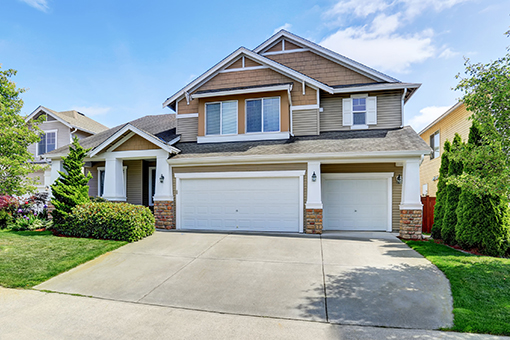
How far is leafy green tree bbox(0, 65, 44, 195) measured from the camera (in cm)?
1006

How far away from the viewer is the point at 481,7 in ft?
25.8

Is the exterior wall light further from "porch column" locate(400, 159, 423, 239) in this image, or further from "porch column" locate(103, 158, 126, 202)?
"porch column" locate(103, 158, 126, 202)

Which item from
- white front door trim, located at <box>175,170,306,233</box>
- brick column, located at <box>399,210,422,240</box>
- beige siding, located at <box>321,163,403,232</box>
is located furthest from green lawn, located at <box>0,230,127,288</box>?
brick column, located at <box>399,210,422,240</box>

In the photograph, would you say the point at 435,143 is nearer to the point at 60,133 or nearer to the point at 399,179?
the point at 399,179

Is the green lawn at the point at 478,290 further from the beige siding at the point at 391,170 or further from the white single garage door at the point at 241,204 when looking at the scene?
the white single garage door at the point at 241,204

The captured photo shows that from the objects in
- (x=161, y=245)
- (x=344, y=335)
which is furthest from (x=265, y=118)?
(x=344, y=335)

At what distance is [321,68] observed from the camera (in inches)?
548

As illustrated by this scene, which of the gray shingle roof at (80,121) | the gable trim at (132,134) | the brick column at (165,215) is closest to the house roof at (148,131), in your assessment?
the gable trim at (132,134)

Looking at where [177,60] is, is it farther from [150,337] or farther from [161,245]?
[150,337]

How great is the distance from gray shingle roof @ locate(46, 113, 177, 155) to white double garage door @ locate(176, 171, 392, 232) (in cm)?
344

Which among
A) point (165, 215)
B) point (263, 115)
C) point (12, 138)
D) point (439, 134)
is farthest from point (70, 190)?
point (439, 134)

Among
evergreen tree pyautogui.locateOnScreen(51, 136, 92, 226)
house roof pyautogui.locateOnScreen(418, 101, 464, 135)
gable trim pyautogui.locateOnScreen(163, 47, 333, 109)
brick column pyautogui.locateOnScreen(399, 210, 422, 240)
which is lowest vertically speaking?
brick column pyautogui.locateOnScreen(399, 210, 422, 240)

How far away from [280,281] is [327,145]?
6668 mm

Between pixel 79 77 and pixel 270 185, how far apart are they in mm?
12360
